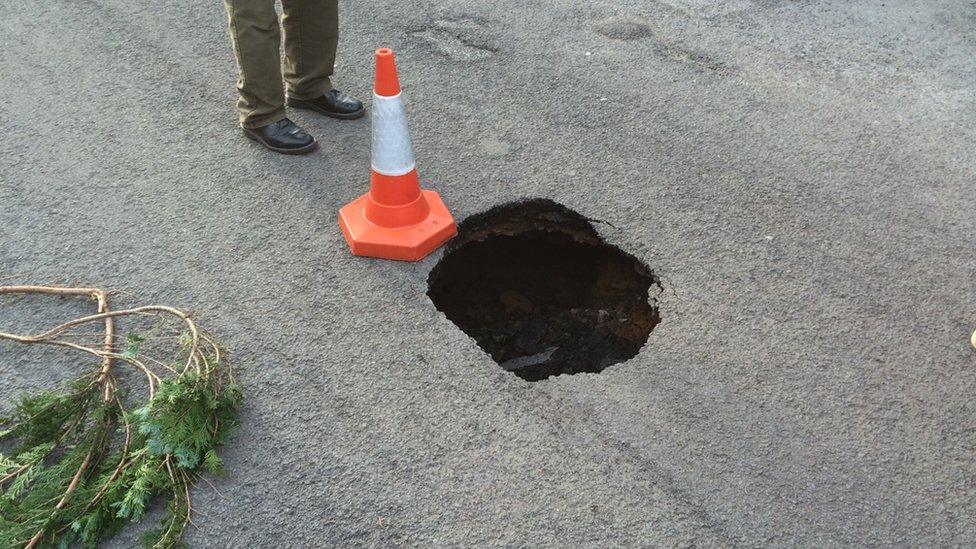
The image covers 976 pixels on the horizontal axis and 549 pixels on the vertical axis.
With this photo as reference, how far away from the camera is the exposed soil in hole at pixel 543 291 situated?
343 centimetres

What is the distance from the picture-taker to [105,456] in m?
2.61

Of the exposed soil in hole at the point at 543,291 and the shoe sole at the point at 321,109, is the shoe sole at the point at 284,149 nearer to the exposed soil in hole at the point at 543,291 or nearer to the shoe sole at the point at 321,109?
the shoe sole at the point at 321,109

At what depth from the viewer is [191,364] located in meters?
2.83

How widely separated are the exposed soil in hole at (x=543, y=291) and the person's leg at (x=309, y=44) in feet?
4.60

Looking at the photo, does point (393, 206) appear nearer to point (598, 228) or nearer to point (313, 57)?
point (598, 228)

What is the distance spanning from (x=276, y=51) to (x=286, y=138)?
17.8 inches

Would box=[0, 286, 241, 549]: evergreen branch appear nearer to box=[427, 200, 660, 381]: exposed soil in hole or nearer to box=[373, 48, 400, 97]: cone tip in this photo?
box=[427, 200, 660, 381]: exposed soil in hole

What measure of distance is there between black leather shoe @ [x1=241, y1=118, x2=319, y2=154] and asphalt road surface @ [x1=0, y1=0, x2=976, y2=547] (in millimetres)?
68

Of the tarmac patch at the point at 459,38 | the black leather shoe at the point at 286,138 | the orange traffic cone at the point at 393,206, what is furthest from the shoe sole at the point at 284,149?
the tarmac patch at the point at 459,38

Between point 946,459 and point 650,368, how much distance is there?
108 cm

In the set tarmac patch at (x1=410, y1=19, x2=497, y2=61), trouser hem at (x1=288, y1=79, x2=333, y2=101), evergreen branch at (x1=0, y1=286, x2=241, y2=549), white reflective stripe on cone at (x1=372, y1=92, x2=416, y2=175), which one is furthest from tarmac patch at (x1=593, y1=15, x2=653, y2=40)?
evergreen branch at (x1=0, y1=286, x2=241, y2=549)

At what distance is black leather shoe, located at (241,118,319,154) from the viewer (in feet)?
13.2

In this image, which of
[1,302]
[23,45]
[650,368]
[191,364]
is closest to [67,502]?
[191,364]

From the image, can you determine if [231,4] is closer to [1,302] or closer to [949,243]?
[1,302]
